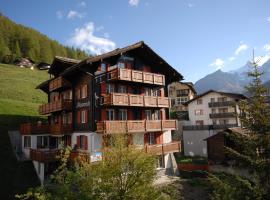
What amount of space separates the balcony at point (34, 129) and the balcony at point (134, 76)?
11321mm

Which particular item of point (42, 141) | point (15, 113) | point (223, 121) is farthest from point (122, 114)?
point (223, 121)

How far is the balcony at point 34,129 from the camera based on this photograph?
3135 cm

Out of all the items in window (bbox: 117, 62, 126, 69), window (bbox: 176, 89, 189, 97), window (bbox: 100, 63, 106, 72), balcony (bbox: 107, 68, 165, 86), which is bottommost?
balcony (bbox: 107, 68, 165, 86)

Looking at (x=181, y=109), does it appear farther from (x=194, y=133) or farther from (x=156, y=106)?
(x=156, y=106)

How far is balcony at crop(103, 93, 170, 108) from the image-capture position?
25753 mm

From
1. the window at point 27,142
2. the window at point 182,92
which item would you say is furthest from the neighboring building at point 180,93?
the window at point 27,142

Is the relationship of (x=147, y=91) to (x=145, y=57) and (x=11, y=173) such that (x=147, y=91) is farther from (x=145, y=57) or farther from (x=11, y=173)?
(x=11, y=173)

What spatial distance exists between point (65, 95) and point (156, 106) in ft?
39.1

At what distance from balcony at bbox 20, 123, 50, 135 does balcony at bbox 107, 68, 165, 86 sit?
11.3 meters

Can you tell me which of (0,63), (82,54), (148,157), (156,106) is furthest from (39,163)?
(82,54)

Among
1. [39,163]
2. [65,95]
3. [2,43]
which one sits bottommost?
[39,163]

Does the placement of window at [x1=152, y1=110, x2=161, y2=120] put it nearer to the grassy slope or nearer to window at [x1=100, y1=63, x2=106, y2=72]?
window at [x1=100, y1=63, x2=106, y2=72]

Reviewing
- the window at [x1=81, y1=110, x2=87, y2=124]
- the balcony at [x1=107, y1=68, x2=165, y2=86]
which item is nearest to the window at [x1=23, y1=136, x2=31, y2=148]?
the window at [x1=81, y1=110, x2=87, y2=124]

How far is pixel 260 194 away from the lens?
→ 1171cm
